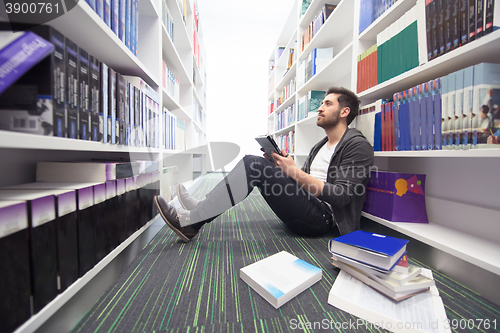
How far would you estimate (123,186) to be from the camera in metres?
0.82

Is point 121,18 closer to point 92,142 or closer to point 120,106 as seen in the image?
point 120,106

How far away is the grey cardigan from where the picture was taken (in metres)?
0.93

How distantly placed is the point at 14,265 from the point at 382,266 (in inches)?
38.6

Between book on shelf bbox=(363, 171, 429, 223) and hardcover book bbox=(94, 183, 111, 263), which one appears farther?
book on shelf bbox=(363, 171, 429, 223)

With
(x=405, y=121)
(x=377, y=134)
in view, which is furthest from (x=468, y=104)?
(x=377, y=134)

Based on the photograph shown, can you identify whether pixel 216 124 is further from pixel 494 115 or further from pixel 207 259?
pixel 494 115

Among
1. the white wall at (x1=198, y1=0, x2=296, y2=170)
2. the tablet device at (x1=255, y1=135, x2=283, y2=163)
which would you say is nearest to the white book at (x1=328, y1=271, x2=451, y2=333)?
the tablet device at (x1=255, y1=135, x2=283, y2=163)

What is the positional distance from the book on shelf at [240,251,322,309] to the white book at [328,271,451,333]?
94 millimetres

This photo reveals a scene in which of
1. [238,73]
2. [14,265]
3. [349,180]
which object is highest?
[238,73]

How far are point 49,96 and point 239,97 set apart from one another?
4.13 m

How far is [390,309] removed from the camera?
0.58 meters

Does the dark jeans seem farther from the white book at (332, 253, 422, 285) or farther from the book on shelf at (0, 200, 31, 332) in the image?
the book on shelf at (0, 200, 31, 332)

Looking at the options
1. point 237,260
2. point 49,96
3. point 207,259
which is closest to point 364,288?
point 237,260

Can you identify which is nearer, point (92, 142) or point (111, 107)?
point (92, 142)
